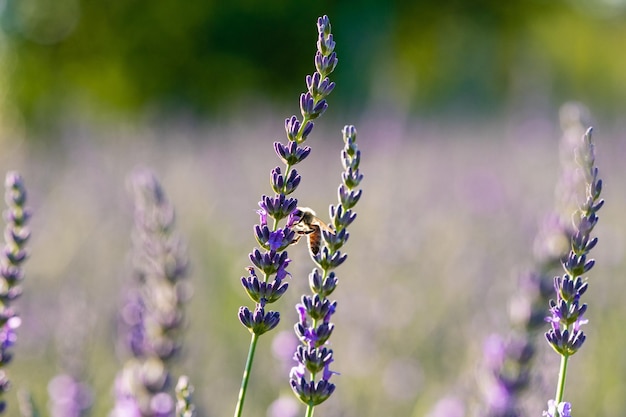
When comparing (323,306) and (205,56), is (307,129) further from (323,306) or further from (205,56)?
(205,56)

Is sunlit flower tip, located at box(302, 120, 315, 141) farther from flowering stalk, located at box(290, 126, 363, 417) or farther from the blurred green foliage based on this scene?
the blurred green foliage

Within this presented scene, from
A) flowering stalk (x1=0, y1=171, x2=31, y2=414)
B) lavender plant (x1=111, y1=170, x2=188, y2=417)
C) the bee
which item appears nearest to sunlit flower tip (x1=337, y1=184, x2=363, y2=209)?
the bee

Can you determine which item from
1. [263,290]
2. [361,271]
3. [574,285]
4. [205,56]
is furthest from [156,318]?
[205,56]

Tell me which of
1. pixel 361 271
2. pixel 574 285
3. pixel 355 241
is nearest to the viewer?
pixel 574 285

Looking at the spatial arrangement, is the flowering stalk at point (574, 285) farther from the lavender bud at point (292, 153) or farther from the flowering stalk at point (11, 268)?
the flowering stalk at point (11, 268)

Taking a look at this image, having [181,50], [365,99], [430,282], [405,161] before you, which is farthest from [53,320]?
[181,50]

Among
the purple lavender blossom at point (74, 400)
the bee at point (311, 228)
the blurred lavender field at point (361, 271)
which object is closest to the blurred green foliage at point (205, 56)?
the blurred lavender field at point (361, 271)
